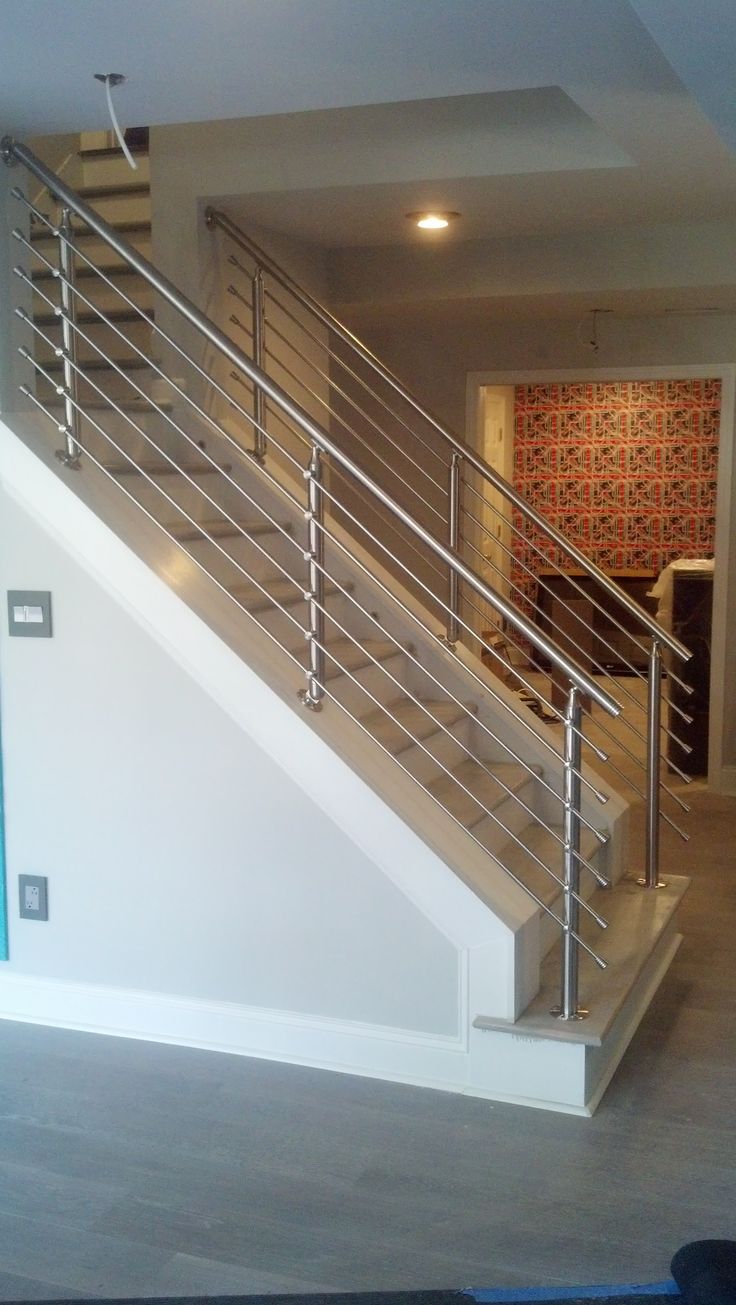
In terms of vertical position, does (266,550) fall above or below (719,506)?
below

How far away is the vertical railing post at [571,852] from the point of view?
2.99 metres

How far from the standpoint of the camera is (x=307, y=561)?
3.20m

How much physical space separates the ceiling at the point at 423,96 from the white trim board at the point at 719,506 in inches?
48.1

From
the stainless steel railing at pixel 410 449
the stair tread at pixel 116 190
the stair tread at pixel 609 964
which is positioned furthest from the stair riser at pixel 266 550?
the stair tread at pixel 116 190

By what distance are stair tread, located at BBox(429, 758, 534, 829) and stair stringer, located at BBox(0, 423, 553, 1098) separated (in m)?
0.32

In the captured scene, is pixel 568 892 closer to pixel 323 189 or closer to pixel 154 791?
pixel 154 791

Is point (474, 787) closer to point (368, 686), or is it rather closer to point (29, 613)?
point (368, 686)

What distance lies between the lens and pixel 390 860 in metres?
3.17

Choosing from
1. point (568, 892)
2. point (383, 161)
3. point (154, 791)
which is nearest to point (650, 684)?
point (568, 892)

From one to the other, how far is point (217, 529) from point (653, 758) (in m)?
1.58

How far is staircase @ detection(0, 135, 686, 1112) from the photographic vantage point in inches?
122

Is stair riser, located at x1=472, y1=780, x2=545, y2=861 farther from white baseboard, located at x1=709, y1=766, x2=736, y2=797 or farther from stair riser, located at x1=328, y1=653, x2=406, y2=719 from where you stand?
white baseboard, located at x1=709, y1=766, x2=736, y2=797

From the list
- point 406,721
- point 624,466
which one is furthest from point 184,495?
point 624,466

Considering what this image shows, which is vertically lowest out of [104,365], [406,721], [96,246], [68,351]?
[406,721]
